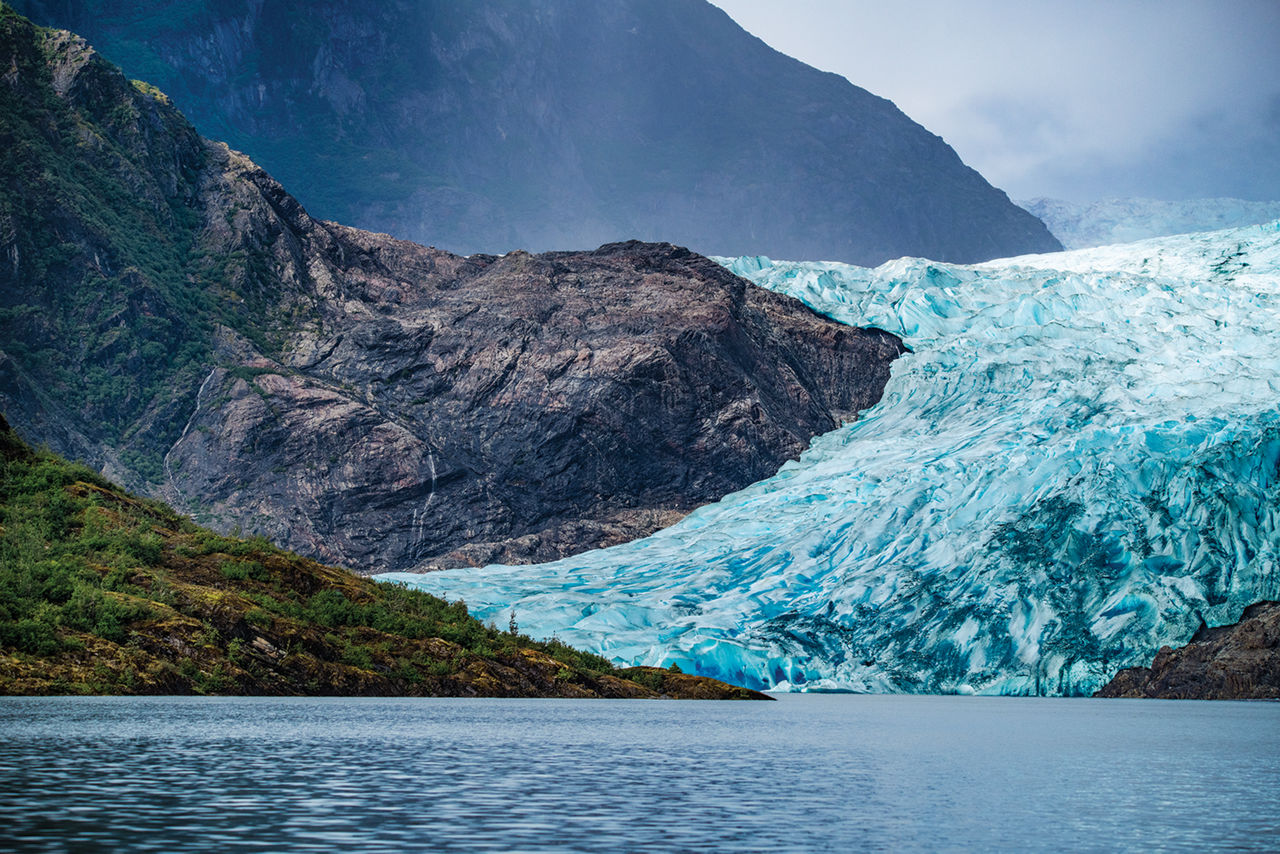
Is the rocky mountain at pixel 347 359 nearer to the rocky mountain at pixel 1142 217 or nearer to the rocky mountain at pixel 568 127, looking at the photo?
the rocky mountain at pixel 1142 217

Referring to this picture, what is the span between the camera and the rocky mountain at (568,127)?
162 m

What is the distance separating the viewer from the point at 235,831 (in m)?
9.74

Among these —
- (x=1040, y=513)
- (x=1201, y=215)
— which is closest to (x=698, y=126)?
(x=1201, y=215)

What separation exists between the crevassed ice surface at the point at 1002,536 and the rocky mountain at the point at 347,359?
323 inches

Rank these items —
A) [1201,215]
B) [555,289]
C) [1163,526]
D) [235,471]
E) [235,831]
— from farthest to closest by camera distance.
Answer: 1. [1201,215]
2. [555,289]
3. [235,471]
4. [1163,526]
5. [235,831]

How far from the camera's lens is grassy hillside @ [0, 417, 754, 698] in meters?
25.9

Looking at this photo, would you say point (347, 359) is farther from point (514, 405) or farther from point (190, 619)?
point (190, 619)

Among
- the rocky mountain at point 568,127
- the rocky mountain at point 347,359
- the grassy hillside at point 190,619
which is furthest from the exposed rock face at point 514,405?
the rocky mountain at point 568,127

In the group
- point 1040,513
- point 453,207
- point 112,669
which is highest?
point 453,207

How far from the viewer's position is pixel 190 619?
1097 inches

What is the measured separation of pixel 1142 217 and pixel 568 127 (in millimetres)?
95531

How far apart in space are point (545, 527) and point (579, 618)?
18.9 meters

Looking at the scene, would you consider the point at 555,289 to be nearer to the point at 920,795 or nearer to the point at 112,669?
the point at 112,669

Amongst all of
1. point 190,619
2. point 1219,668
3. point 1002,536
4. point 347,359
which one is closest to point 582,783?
point 190,619
